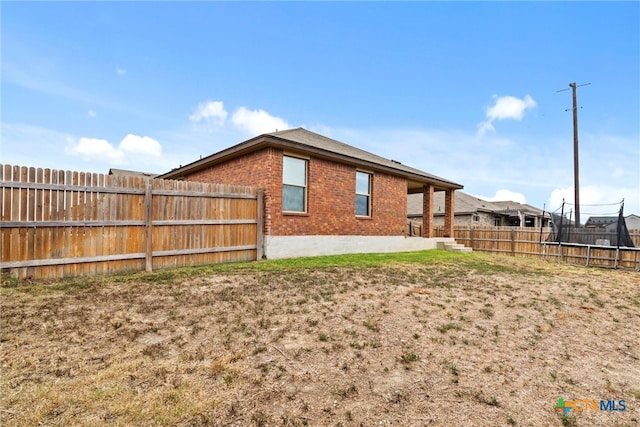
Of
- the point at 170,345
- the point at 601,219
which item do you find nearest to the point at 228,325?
the point at 170,345

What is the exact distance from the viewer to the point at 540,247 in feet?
47.6

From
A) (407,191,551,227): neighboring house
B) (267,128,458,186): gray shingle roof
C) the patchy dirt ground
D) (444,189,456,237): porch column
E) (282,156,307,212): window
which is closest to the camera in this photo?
the patchy dirt ground

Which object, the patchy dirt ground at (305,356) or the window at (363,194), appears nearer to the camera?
the patchy dirt ground at (305,356)

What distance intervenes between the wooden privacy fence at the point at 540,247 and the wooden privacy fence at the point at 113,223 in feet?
42.8

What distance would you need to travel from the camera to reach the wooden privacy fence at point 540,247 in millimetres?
11659

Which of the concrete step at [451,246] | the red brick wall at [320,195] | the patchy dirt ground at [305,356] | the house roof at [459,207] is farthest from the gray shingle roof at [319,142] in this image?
the house roof at [459,207]

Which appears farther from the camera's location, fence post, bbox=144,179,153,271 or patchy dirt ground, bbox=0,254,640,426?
fence post, bbox=144,179,153,271

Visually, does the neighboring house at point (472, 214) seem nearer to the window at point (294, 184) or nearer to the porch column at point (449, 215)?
the porch column at point (449, 215)

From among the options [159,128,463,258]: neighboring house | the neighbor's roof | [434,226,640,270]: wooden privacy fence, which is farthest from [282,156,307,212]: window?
the neighbor's roof

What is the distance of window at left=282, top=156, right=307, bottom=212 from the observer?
9.34 m

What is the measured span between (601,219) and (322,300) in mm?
14332

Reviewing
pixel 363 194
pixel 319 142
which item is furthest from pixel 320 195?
pixel 363 194

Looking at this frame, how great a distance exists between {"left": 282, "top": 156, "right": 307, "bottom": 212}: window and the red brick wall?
170 mm

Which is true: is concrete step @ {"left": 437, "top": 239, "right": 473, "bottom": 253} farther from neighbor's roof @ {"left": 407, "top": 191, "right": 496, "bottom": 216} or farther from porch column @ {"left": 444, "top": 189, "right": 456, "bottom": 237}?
neighbor's roof @ {"left": 407, "top": 191, "right": 496, "bottom": 216}
